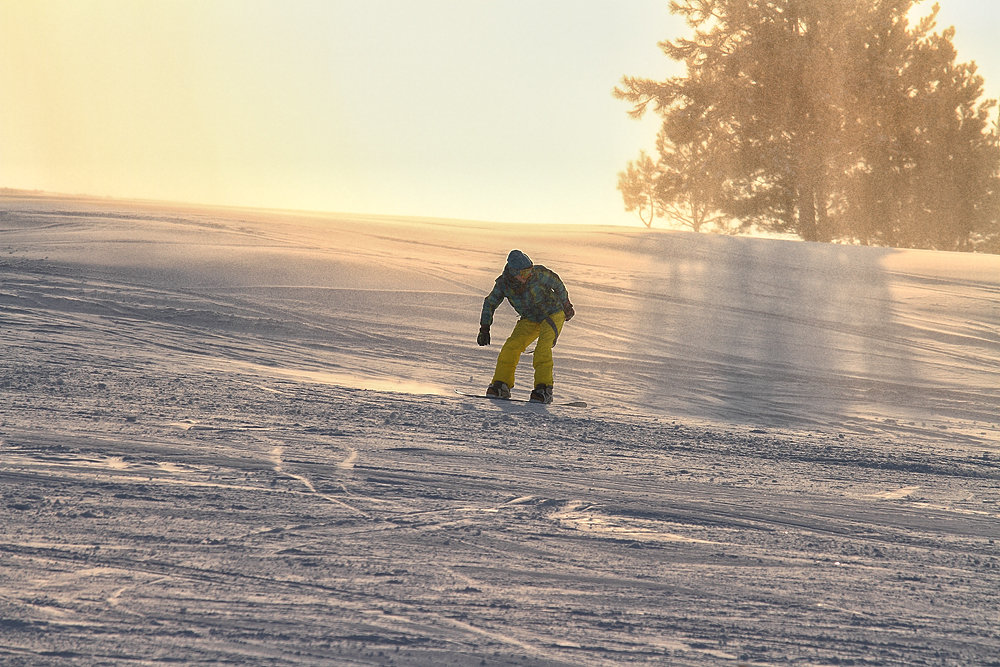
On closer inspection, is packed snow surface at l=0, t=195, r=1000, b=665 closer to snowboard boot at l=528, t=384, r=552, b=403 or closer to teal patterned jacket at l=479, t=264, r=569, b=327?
snowboard boot at l=528, t=384, r=552, b=403

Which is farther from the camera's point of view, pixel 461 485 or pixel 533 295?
pixel 533 295

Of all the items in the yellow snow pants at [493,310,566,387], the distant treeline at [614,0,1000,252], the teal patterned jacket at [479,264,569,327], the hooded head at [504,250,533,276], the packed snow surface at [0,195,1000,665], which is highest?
the distant treeline at [614,0,1000,252]

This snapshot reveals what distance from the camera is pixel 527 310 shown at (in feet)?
28.0

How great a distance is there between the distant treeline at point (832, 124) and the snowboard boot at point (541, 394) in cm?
2777

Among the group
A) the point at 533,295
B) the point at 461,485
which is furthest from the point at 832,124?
the point at 461,485

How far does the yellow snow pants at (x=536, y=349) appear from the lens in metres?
8.23

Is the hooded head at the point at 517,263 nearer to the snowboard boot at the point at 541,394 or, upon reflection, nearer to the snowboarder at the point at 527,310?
the snowboarder at the point at 527,310

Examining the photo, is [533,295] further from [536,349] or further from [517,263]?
[536,349]

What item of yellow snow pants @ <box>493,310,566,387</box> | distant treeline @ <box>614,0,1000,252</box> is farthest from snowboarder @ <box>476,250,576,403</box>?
distant treeline @ <box>614,0,1000,252</box>

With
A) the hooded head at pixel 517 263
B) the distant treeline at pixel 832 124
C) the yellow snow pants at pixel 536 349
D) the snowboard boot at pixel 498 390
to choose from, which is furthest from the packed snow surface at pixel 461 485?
the distant treeline at pixel 832 124

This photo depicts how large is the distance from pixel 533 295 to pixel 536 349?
0.52 meters

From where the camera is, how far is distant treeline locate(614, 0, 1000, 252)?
3375 cm

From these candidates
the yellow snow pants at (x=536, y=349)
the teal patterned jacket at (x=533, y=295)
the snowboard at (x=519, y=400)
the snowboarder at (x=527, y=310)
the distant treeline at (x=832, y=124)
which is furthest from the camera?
the distant treeline at (x=832, y=124)

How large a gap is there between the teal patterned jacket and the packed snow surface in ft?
2.85
